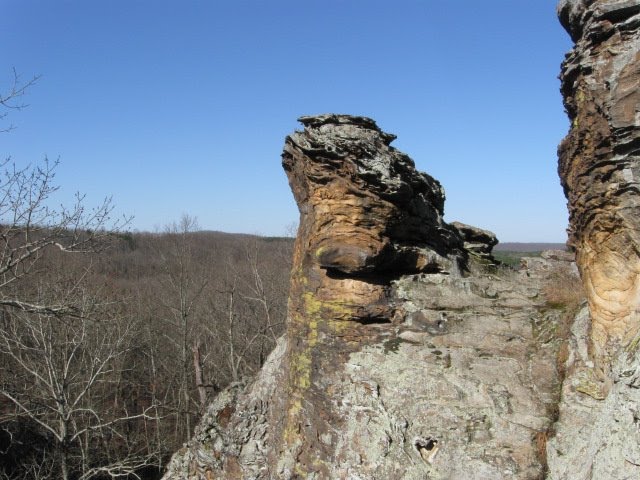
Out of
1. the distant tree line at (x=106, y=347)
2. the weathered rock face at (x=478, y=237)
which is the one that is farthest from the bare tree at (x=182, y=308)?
the weathered rock face at (x=478, y=237)

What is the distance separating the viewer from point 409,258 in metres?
5.83

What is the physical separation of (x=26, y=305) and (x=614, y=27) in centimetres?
953

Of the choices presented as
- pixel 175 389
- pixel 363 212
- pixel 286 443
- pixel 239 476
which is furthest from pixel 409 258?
pixel 175 389

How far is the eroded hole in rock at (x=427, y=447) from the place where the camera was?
454 cm

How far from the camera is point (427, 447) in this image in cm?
459

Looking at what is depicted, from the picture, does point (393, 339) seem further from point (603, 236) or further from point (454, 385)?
point (603, 236)

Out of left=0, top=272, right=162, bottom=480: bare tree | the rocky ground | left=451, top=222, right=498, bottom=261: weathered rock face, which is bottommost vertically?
left=0, top=272, right=162, bottom=480: bare tree

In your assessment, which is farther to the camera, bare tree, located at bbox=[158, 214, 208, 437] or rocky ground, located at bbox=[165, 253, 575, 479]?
bare tree, located at bbox=[158, 214, 208, 437]

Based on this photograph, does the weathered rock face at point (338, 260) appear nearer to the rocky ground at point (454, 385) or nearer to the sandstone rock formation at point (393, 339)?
the sandstone rock formation at point (393, 339)

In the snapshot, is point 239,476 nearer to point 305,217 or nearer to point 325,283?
point 325,283

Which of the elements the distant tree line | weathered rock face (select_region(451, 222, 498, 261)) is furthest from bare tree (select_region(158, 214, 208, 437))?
weathered rock face (select_region(451, 222, 498, 261))

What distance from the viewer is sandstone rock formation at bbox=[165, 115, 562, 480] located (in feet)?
14.9

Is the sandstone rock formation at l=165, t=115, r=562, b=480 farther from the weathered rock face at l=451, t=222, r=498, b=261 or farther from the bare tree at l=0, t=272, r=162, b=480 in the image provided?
the bare tree at l=0, t=272, r=162, b=480

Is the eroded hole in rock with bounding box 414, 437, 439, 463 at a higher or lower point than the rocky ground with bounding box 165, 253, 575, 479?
lower
